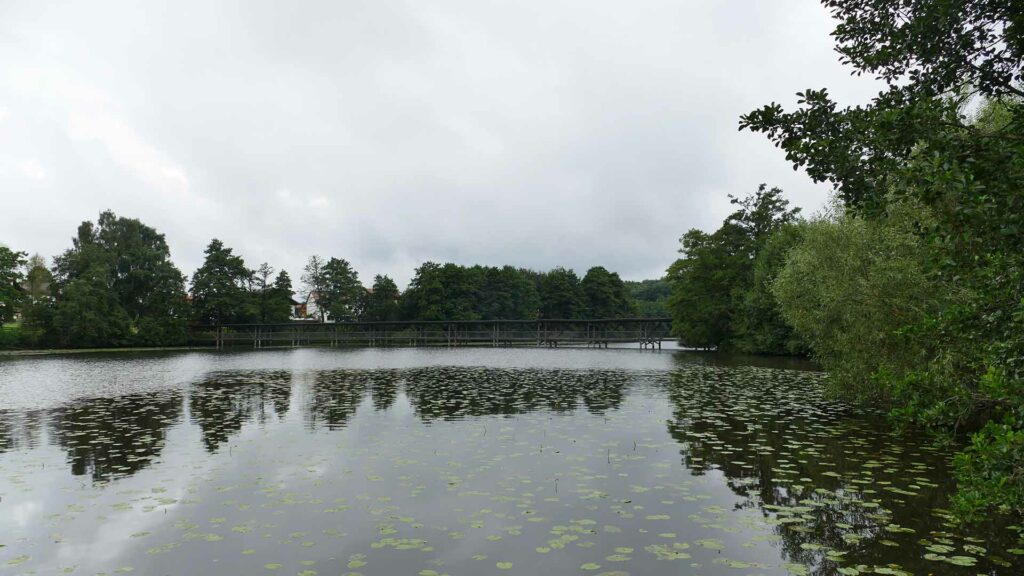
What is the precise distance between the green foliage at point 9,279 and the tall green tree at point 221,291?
87.5 ft

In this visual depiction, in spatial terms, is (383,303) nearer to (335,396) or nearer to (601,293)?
(601,293)

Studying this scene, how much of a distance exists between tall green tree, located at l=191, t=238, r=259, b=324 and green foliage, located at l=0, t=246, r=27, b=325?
26658 millimetres

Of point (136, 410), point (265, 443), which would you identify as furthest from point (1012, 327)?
point (136, 410)

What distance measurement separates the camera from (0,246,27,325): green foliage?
2611 inches

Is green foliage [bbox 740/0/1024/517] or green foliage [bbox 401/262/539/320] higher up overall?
green foliage [bbox 401/262/539/320]

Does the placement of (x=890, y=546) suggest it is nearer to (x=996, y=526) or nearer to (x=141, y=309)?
(x=996, y=526)

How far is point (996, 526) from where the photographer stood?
7.48 m

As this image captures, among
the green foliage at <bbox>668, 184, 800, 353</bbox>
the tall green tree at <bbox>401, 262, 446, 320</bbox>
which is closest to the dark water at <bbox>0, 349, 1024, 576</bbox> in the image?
the green foliage at <bbox>668, 184, 800, 353</bbox>

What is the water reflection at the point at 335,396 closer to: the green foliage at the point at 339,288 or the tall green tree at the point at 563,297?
the green foliage at the point at 339,288

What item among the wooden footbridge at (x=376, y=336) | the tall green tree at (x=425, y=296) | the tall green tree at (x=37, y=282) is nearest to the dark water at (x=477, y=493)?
the wooden footbridge at (x=376, y=336)

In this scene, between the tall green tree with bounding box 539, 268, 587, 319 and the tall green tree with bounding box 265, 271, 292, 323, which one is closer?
the tall green tree with bounding box 265, 271, 292, 323

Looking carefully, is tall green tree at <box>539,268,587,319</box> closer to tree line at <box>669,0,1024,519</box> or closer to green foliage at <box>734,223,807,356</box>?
green foliage at <box>734,223,807,356</box>

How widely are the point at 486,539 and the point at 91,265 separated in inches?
3582

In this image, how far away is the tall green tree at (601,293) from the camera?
129 metres
